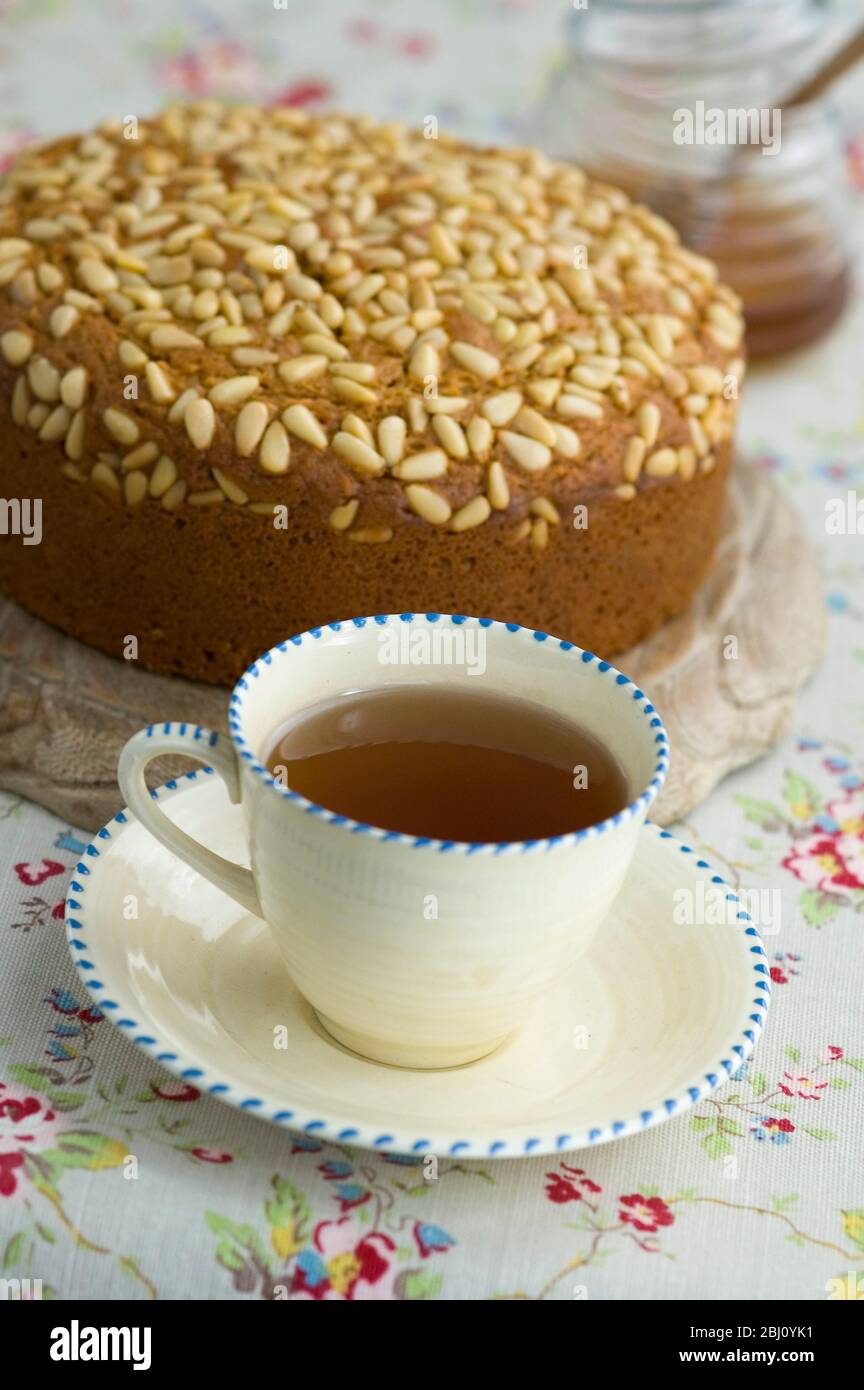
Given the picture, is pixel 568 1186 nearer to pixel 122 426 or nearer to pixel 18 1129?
pixel 18 1129

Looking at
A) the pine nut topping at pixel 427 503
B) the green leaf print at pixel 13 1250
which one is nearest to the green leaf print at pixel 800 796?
the pine nut topping at pixel 427 503

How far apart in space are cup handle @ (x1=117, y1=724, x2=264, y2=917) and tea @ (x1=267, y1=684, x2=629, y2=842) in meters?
0.04

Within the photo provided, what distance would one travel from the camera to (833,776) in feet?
4.91

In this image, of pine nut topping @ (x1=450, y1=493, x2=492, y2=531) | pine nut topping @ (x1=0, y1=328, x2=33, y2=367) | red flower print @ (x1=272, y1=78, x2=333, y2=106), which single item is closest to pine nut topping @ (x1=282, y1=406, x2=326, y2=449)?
pine nut topping @ (x1=450, y1=493, x2=492, y2=531)

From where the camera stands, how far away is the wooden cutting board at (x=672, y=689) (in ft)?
4.50

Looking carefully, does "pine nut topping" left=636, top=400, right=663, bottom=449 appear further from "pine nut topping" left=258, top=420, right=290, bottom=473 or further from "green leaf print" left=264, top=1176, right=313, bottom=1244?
"green leaf print" left=264, top=1176, right=313, bottom=1244

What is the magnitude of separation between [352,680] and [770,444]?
1.04 metres

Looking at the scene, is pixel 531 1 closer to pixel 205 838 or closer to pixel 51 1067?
pixel 205 838

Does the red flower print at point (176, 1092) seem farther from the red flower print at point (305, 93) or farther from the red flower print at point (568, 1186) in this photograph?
the red flower print at point (305, 93)

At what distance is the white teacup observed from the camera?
0.95 meters

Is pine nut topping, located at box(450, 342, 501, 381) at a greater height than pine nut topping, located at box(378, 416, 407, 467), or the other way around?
pine nut topping, located at box(450, 342, 501, 381)

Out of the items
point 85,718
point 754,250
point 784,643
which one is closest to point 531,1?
point 754,250

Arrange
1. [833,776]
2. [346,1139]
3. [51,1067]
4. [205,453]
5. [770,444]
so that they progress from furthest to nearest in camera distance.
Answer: [770,444] < [833,776] < [205,453] < [51,1067] < [346,1139]

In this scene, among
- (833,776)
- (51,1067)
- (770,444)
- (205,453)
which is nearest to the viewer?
(51,1067)
